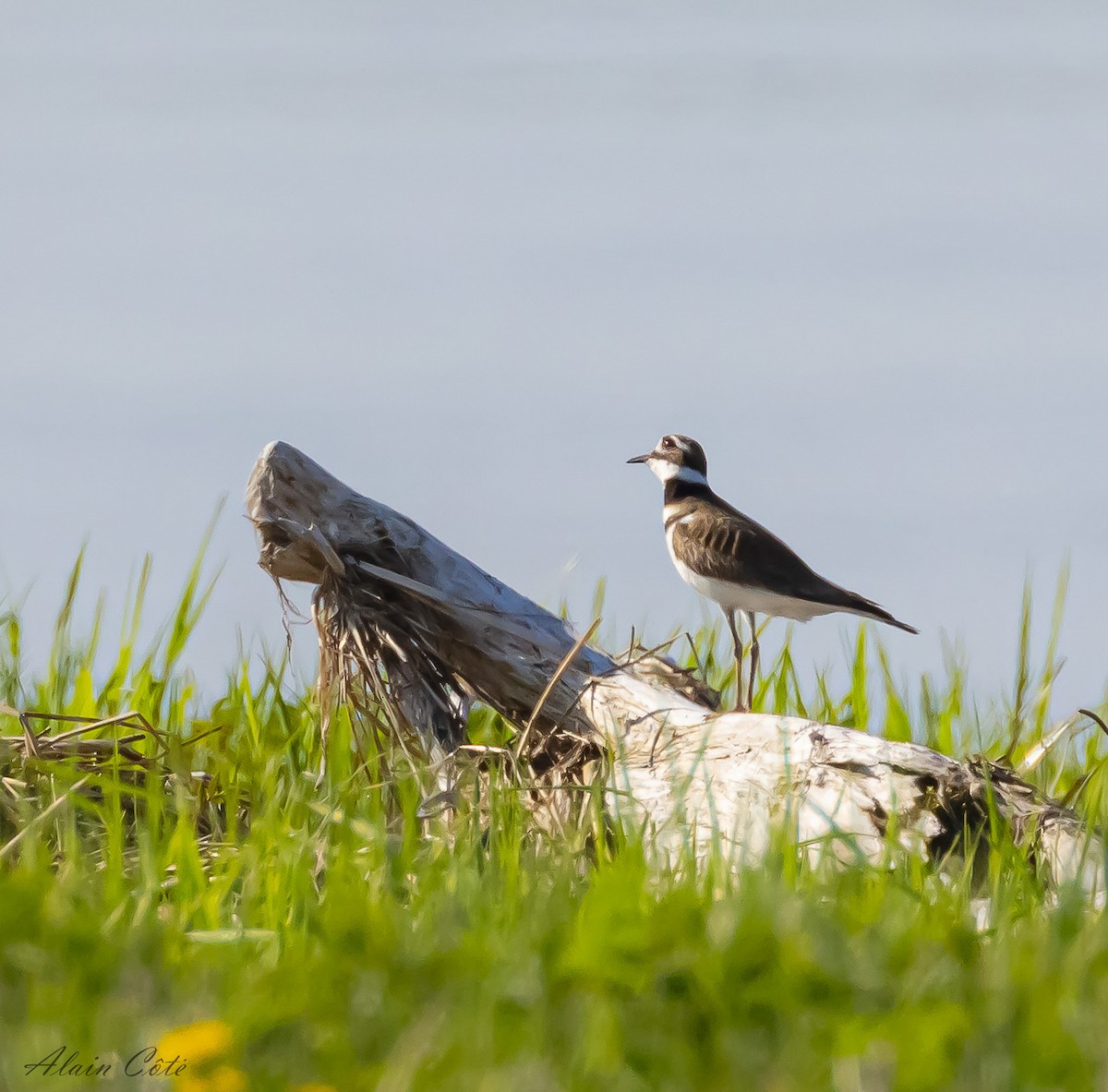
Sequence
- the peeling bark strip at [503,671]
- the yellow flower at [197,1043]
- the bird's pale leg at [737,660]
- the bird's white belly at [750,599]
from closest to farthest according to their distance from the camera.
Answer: the yellow flower at [197,1043] → the peeling bark strip at [503,671] → the bird's pale leg at [737,660] → the bird's white belly at [750,599]

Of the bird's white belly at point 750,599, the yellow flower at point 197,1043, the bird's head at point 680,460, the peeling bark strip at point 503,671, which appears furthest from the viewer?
the bird's head at point 680,460

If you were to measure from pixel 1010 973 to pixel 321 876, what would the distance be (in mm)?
2444

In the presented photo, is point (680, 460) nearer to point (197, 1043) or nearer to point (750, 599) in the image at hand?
point (750, 599)

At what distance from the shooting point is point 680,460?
931 cm

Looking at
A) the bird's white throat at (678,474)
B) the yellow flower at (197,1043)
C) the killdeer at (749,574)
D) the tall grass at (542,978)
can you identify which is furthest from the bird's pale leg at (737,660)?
the yellow flower at (197,1043)

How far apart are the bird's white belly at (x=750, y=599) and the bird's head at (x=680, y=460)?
4.19 ft

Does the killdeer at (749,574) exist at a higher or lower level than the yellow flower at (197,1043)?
higher

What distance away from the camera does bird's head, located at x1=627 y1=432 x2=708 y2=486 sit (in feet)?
30.5

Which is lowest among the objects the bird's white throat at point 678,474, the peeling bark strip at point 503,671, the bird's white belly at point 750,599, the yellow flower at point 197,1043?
the yellow flower at point 197,1043

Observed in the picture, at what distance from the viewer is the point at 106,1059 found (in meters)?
2.33

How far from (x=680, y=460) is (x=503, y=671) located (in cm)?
351

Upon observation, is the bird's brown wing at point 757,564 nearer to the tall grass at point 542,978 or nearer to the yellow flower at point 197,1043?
the tall grass at point 542,978

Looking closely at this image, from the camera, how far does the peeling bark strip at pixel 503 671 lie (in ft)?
16.9

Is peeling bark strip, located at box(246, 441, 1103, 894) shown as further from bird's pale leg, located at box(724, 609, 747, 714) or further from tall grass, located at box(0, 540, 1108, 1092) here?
tall grass, located at box(0, 540, 1108, 1092)
